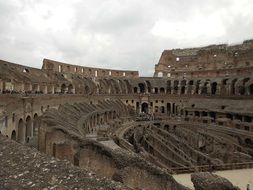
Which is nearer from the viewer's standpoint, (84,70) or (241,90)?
(241,90)

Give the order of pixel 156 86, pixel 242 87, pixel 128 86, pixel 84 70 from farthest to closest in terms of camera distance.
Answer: pixel 128 86, pixel 156 86, pixel 84 70, pixel 242 87

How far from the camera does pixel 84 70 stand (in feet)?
177

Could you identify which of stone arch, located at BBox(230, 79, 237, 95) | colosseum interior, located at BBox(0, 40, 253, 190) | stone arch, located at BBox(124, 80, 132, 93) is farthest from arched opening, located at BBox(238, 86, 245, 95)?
stone arch, located at BBox(124, 80, 132, 93)

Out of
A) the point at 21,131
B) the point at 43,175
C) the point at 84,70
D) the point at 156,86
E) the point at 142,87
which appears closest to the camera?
the point at 43,175

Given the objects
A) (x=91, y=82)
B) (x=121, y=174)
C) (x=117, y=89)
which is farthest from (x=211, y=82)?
(x=121, y=174)

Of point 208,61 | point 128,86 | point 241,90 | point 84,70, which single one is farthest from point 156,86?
point 241,90

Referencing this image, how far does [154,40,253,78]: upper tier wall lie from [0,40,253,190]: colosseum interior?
0.67ft

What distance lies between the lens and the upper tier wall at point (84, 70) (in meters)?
47.5

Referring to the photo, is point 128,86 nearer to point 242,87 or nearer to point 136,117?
point 136,117

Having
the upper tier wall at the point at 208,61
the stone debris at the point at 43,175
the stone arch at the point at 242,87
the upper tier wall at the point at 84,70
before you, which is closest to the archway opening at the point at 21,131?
the stone debris at the point at 43,175

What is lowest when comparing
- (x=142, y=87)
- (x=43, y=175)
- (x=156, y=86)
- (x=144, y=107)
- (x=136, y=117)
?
(x=136, y=117)

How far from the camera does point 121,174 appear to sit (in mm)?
8406

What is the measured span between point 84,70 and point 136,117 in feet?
57.5

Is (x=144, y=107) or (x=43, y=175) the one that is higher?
(x=144, y=107)
